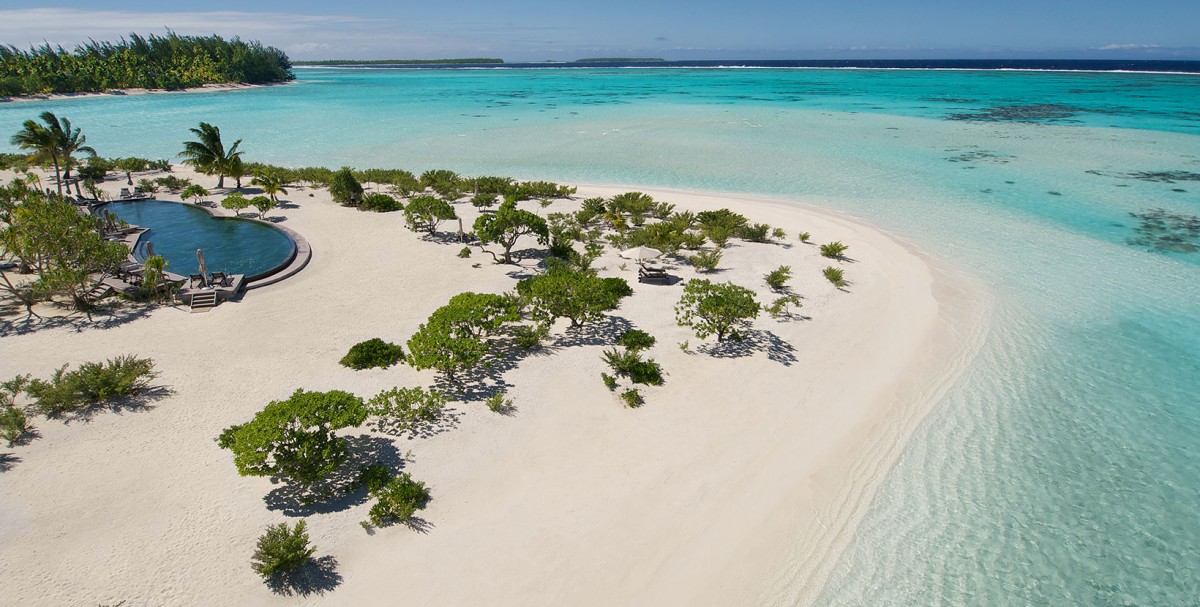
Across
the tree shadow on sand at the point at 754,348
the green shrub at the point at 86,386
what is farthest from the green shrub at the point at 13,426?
the tree shadow on sand at the point at 754,348

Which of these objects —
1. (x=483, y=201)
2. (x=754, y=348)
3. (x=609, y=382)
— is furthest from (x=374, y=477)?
(x=483, y=201)

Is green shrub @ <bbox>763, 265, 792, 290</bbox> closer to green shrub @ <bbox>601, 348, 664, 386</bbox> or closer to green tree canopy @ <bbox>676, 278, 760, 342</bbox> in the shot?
green tree canopy @ <bbox>676, 278, 760, 342</bbox>

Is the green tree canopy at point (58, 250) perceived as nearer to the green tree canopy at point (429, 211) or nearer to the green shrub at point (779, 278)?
the green tree canopy at point (429, 211)

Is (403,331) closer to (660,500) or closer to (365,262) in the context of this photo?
(365,262)

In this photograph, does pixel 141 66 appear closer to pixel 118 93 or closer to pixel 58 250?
pixel 118 93

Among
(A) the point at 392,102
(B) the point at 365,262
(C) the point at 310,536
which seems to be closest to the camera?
(C) the point at 310,536

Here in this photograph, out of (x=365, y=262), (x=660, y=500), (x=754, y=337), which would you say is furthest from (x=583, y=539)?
(x=365, y=262)
